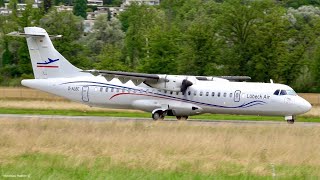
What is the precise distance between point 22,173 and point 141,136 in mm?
9642

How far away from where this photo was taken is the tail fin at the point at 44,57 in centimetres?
4297

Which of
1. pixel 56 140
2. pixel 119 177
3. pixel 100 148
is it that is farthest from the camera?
pixel 56 140

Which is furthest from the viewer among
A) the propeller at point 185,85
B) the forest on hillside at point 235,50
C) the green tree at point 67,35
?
the green tree at point 67,35

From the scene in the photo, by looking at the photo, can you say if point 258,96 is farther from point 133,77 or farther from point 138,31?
point 138,31

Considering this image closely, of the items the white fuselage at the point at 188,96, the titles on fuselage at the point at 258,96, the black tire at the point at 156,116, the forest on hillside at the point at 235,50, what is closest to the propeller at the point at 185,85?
the white fuselage at the point at 188,96

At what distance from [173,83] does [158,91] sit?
38.4 inches

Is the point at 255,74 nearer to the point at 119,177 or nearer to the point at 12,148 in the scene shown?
the point at 12,148

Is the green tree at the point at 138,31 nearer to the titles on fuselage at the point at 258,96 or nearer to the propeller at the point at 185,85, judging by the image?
the propeller at the point at 185,85

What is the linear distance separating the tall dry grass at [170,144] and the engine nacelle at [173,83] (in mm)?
5943

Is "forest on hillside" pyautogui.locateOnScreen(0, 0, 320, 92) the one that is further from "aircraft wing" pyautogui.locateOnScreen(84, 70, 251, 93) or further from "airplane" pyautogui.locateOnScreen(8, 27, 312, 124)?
"aircraft wing" pyautogui.locateOnScreen(84, 70, 251, 93)

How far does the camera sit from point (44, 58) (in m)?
43.5

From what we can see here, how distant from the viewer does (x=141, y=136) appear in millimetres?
28703

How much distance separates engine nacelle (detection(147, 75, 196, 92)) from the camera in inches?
1578

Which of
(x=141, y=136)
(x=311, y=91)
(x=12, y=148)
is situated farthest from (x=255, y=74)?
(x=12, y=148)
